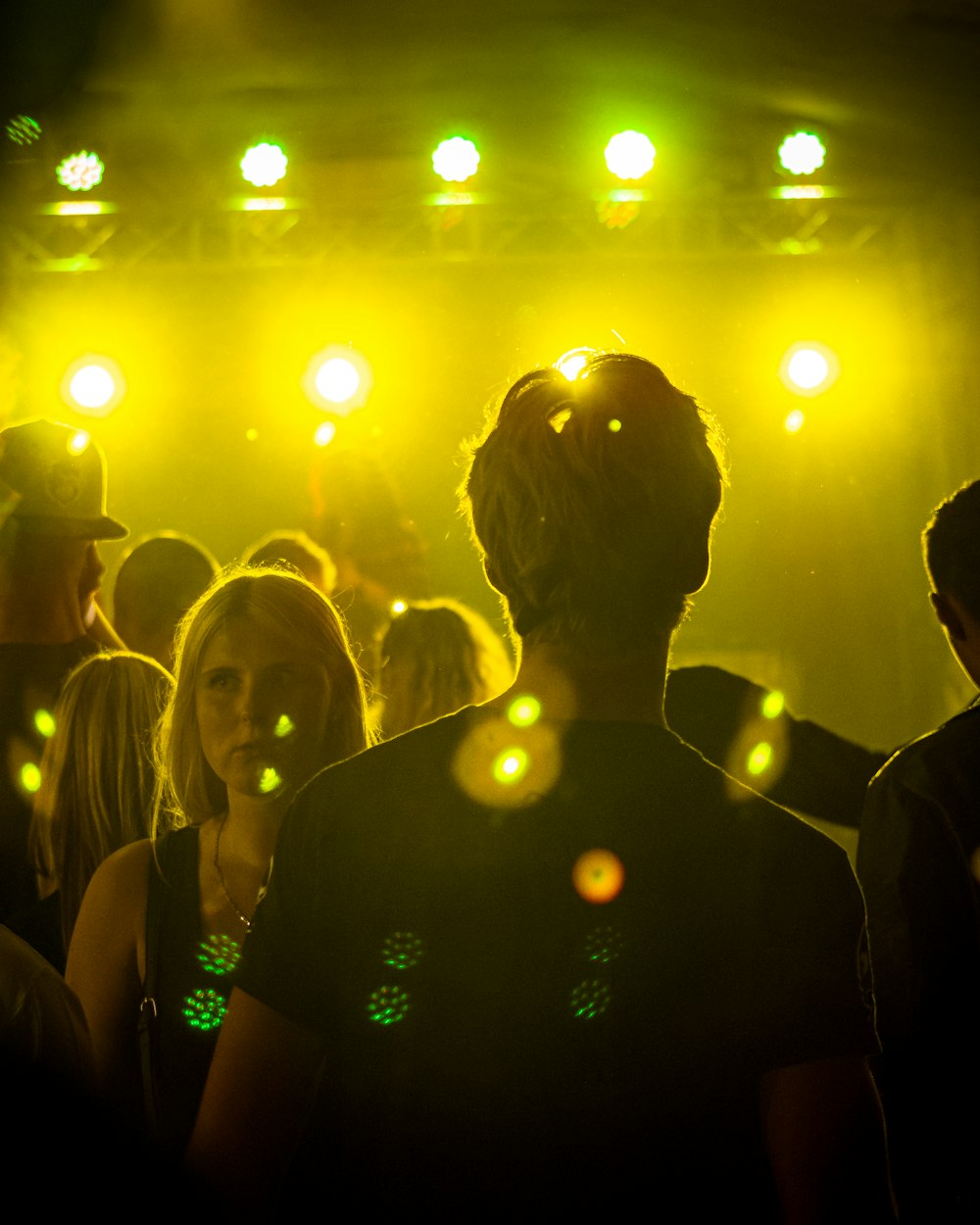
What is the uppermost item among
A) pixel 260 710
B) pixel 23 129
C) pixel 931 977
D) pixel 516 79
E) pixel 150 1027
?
pixel 516 79

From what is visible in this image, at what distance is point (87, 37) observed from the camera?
4863 millimetres

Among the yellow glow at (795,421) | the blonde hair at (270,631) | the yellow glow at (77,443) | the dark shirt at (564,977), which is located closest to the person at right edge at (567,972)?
the dark shirt at (564,977)

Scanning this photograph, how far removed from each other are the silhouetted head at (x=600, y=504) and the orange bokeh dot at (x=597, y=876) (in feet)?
0.70

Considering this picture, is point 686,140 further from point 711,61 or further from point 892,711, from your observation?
point 892,711

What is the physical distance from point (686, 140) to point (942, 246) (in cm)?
158

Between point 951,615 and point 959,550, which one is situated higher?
point 959,550

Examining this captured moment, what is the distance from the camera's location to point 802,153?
18.6 ft

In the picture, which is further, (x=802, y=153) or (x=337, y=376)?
(x=337, y=376)

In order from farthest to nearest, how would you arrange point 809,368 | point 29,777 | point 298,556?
point 809,368
point 298,556
point 29,777

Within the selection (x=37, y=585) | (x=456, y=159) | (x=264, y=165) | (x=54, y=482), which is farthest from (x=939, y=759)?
(x=264, y=165)

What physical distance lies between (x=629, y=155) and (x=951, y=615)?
4.24 m

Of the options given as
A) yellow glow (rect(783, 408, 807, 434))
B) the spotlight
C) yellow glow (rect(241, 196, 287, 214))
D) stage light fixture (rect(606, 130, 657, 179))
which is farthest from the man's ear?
yellow glow (rect(783, 408, 807, 434))

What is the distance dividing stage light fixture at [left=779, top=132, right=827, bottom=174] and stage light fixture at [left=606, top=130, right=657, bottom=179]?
0.61m

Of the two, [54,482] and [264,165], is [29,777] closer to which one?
[54,482]
